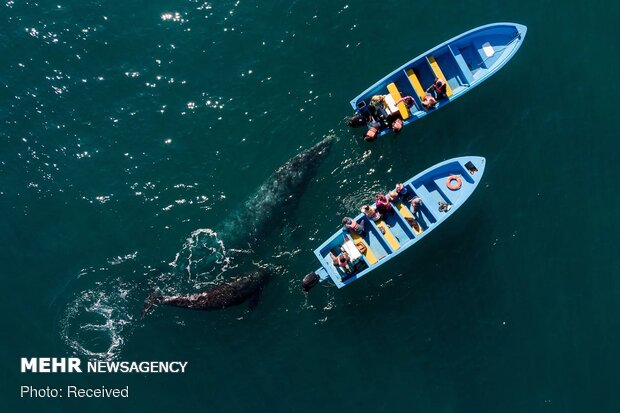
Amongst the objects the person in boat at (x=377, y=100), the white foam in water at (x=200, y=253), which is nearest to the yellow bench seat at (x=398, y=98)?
the person in boat at (x=377, y=100)

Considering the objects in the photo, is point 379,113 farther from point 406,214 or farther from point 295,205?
point 295,205

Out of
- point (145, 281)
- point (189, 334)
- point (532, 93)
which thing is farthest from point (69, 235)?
point (532, 93)

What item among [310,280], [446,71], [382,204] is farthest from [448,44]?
[310,280]

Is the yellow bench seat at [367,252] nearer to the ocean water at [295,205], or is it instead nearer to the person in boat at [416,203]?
the ocean water at [295,205]

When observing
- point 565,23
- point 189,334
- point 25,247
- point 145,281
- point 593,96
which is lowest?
point 189,334

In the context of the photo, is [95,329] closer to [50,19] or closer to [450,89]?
[50,19]

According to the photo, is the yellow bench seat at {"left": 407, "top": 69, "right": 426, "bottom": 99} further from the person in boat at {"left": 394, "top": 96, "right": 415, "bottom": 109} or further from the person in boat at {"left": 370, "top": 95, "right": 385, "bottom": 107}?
the person in boat at {"left": 370, "top": 95, "right": 385, "bottom": 107}
